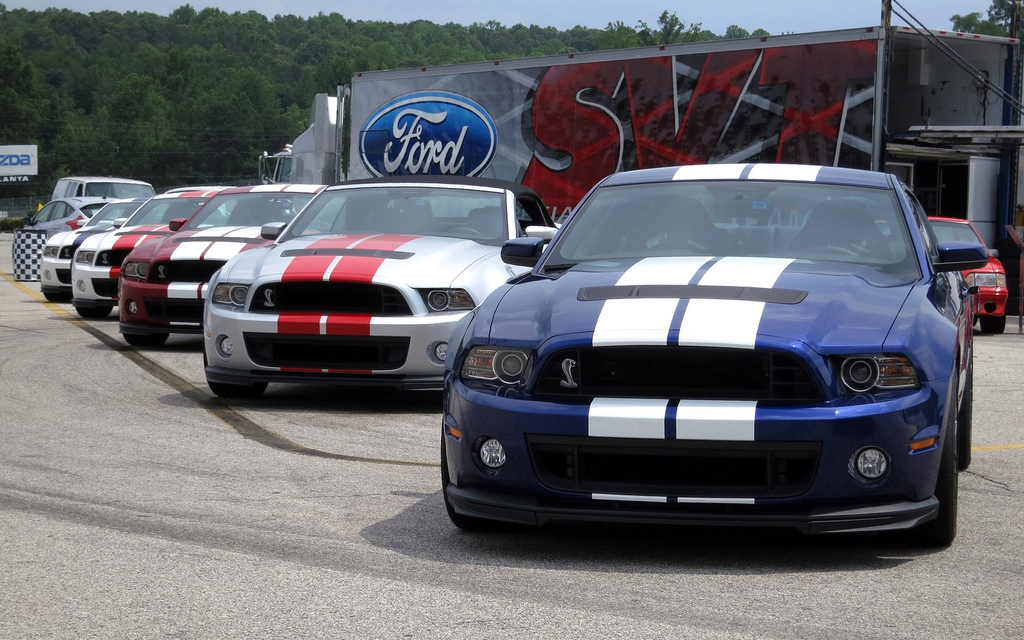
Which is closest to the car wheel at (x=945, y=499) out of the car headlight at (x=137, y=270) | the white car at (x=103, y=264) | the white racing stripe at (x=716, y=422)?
the white racing stripe at (x=716, y=422)

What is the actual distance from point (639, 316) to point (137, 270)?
302 inches

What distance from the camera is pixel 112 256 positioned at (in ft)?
45.7

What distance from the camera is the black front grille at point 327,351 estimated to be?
7602 mm

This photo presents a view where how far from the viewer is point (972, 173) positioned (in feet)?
63.3

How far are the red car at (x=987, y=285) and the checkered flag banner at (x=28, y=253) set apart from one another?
15.3 metres

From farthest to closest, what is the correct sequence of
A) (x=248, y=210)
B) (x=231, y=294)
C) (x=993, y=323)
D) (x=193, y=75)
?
(x=193, y=75), (x=993, y=323), (x=248, y=210), (x=231, y=294)

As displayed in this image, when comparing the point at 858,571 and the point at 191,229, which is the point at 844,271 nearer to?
the point at 858,571

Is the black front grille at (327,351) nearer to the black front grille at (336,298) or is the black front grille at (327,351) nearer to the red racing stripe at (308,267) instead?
the black front grille at (336,298)

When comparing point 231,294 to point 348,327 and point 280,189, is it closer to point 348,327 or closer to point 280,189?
point 348,327

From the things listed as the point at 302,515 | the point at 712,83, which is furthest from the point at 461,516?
the point at 712,83

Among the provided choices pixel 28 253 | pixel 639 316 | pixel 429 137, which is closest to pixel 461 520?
pixel 639 316

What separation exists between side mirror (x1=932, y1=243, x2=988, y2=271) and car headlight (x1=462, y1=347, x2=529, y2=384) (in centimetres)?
186

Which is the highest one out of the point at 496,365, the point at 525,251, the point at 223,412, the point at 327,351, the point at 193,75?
the point at 193,75

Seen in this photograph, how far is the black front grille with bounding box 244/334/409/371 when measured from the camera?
24.9 ft
